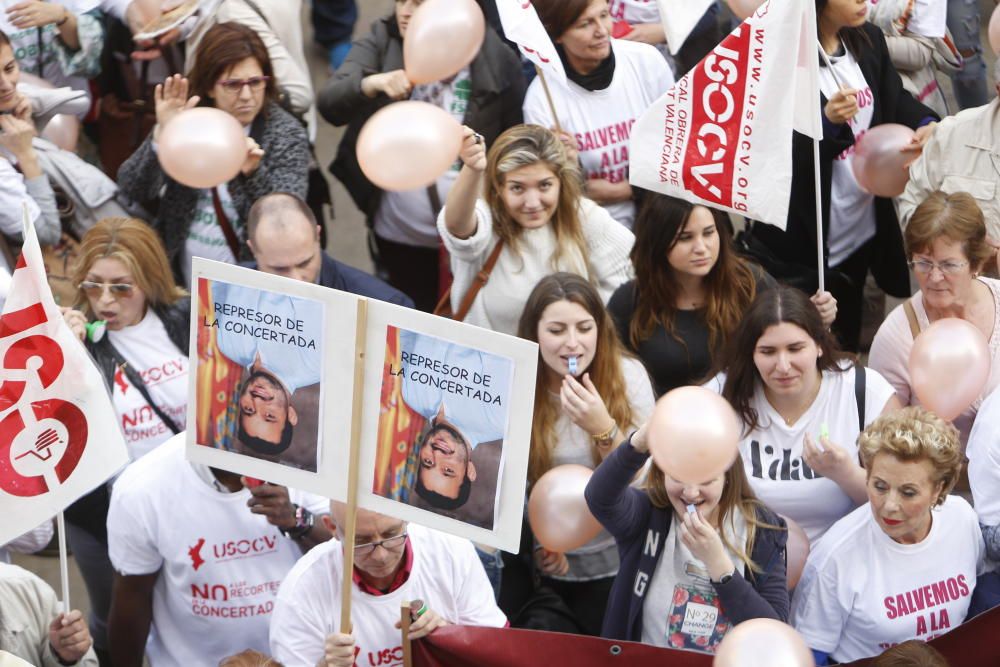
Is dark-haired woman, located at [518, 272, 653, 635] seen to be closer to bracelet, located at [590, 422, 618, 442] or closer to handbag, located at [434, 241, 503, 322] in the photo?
bracelet, located at [590, 422, 618, 442]

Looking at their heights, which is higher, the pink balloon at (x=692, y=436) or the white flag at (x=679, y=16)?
the white flag at (x=679, y=16)

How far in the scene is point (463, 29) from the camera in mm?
5383

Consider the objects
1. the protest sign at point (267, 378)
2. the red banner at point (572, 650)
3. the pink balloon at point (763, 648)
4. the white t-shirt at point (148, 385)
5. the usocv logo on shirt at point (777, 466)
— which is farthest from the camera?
the white t-shirt at point (148, 385)

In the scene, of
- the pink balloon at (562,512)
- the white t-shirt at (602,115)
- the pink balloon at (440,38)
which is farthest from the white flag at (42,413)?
the white t-shirt at (602,115)

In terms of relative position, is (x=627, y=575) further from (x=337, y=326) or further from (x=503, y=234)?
(x=503, y=234)

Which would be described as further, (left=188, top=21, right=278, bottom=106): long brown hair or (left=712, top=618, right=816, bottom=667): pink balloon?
(left=188, top=21, right=278, bottom=106): long brown hair

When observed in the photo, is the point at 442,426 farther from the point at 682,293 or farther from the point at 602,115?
the point at 602,115

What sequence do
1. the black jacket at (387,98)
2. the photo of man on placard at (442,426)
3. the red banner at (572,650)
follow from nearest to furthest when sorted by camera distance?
the photo of man on placard at (442,426)
the red banner at (572,650)
the black jacket at (387,98)

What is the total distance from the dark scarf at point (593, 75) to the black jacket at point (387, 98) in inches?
10.0

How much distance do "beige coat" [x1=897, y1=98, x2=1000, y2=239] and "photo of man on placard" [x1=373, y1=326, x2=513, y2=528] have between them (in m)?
2.47

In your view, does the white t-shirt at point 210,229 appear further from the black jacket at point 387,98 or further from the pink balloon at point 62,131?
the pink balloon at point 62,131

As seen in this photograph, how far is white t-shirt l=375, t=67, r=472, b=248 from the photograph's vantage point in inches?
233

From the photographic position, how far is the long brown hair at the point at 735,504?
3.98m

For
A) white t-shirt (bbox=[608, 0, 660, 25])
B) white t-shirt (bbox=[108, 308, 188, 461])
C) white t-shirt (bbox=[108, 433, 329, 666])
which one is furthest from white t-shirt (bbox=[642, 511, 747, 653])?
white t-shirt (bbox=[608, 0, 660, 25])
